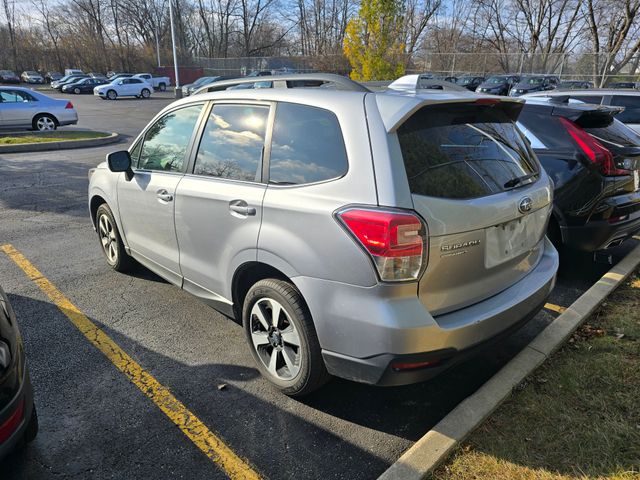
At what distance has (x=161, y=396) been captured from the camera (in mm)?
2854

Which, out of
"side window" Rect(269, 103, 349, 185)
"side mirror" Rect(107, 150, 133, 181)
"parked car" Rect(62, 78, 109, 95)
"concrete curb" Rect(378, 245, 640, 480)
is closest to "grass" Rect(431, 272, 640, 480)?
"concrete curb" Rect(378, 245, 640, 480)

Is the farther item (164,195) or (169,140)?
(169,140)

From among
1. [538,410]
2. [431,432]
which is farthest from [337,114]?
[538,410]

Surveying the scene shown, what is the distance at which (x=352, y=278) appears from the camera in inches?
87.5

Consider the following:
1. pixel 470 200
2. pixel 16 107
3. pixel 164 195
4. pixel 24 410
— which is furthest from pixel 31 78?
pixel 470 200

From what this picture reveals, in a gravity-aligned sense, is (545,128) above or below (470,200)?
above

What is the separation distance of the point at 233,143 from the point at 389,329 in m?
1.69

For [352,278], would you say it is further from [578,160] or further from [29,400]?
[578,160]

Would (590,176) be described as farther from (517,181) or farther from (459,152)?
(459,152)

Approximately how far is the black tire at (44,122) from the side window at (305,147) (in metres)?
15.3

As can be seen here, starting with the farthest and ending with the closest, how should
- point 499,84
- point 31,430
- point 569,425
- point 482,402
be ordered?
point 499,84 < point 482,402 < point 569,425 < point 31,430

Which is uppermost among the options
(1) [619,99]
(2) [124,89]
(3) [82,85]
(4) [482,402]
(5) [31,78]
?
(5) [31,78]

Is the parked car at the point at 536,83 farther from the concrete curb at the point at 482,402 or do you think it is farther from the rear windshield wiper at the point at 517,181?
the rear windshield wiper at the point at 517,181

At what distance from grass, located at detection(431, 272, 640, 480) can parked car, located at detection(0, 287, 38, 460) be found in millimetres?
1909
